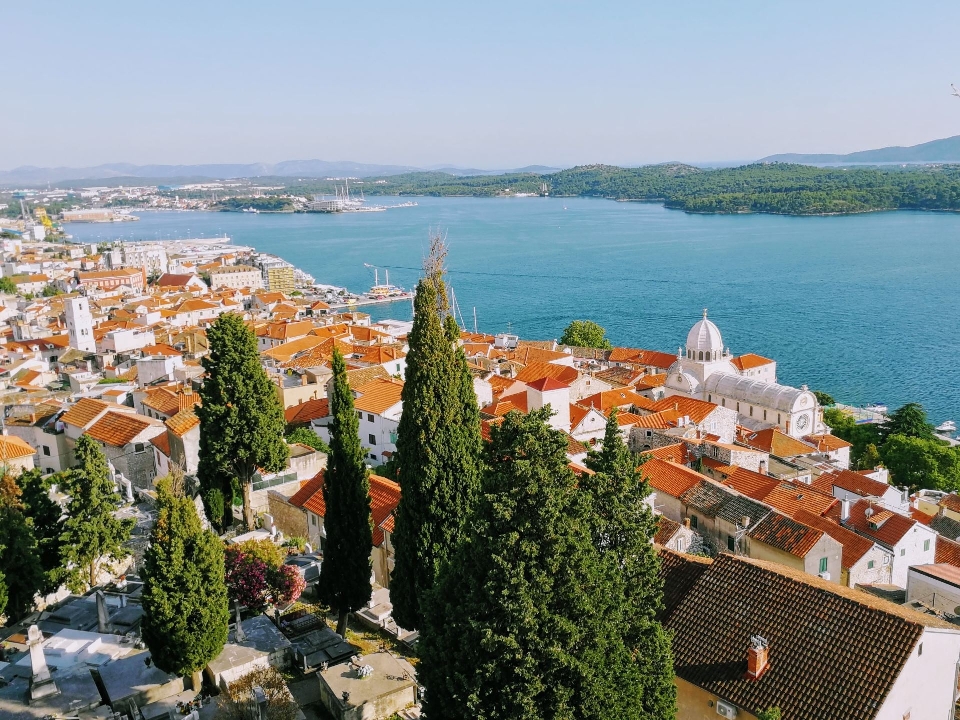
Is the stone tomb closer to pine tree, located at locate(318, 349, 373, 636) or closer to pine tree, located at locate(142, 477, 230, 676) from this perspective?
pine tree, located at locate(142, 477, 230, 676)

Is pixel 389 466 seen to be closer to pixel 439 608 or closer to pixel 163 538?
pixel 163 538

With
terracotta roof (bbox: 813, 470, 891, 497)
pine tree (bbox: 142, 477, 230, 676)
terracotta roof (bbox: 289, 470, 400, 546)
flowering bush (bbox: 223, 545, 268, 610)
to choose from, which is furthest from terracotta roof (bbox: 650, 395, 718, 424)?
pine tree (bbox: 142, 477, 230, 676)

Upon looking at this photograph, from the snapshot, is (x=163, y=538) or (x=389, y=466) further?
(x=389, y=466)

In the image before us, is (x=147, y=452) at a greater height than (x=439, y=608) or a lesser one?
lesser

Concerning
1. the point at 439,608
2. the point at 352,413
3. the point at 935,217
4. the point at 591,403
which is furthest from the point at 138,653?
the point at 935,217

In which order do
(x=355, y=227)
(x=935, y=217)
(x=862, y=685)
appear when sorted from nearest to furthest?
(x=862, y=685), (x=935, y=217), (x=355, y=227)

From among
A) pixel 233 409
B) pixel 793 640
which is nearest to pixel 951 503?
pixel 793 640
